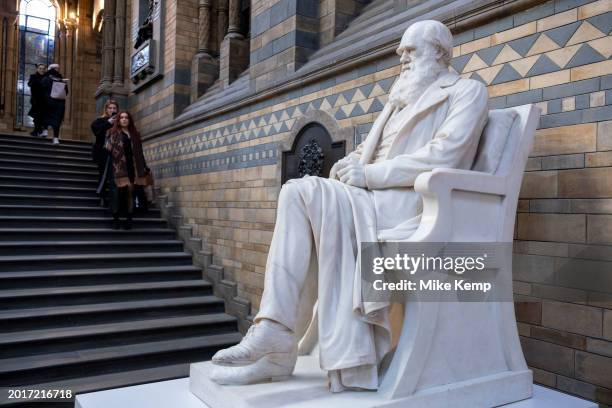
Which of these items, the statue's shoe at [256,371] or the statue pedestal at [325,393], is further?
the statue's shoe at [256,371]

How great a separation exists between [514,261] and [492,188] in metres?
0.80

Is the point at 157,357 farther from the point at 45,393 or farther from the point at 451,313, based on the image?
the point at 451,313

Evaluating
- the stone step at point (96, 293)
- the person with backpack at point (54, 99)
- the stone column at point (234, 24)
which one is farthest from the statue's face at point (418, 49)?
the person with backpack at point (54, 99)

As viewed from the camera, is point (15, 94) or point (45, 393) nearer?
point (45, 393)

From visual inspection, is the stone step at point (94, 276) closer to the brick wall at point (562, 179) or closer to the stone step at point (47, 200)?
the stone step at point (47, 200)

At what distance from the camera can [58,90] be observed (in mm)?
9062

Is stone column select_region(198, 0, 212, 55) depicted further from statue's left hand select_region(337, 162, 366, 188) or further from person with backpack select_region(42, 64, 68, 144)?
statue's left hand select_region(337, 162, 366, 188)

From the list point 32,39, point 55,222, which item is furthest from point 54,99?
point 32,39

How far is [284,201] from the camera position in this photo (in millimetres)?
1964

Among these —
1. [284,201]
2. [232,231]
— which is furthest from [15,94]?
[284,201]

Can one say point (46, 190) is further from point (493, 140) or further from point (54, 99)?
point (493, 140)

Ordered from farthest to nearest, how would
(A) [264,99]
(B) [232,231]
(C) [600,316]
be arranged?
1. (B) [232,231]
2. (A) [264,99]
3. (C) [600,316]

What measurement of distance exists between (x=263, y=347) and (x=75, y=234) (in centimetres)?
467

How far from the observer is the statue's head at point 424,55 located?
2273 millimetres
